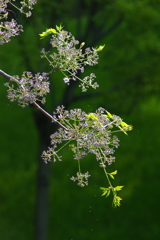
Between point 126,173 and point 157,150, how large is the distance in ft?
3.87

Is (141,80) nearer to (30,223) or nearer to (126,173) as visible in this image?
(126,173)

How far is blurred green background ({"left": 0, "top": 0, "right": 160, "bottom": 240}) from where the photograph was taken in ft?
23.6

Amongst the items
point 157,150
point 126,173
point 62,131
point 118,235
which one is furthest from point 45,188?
point 62,131

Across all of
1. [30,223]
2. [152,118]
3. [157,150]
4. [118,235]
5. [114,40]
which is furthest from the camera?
[152,118]

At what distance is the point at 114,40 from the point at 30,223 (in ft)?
16.8

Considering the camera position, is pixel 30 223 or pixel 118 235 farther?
pixel 30 223

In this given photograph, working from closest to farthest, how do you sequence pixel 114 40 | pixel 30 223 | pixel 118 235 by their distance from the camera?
pixel 114 40 → pixel 118 235 → pixel 30 223

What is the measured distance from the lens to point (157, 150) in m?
12.1

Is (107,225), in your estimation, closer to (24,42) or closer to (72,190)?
(72,190)

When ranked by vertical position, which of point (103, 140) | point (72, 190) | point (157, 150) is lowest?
point (103, 140)

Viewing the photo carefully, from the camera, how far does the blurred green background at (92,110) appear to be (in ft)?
23.6

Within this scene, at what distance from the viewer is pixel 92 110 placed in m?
11.0

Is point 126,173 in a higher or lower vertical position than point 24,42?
higher

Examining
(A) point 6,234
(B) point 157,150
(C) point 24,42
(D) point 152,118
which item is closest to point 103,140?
(C) point 24,42
